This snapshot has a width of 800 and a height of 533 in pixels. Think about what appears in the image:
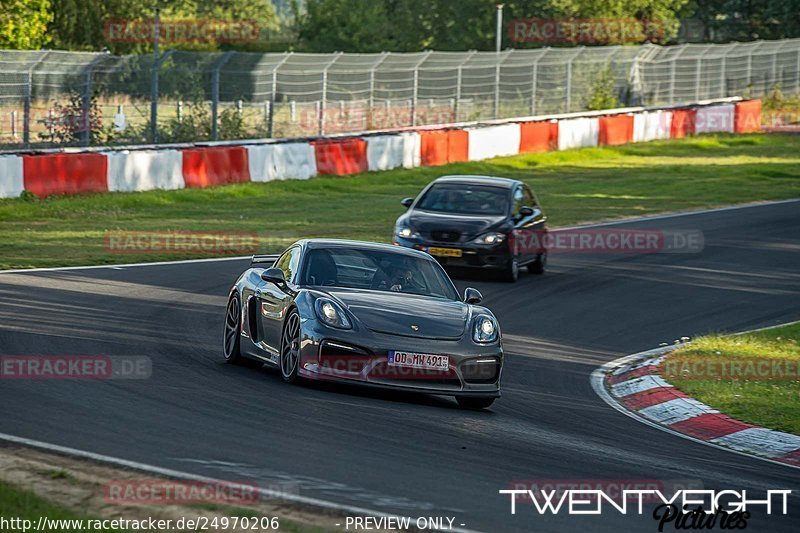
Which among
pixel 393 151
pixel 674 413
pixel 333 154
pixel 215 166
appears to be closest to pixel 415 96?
pixel 393 151

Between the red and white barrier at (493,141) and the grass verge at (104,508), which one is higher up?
the grass verge at (104,508)

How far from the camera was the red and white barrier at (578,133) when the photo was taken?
40344 millimetres

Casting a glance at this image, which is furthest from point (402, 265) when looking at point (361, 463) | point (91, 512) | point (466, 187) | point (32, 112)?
point (32, 112)

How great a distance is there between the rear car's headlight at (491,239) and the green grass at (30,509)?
13.2 metres

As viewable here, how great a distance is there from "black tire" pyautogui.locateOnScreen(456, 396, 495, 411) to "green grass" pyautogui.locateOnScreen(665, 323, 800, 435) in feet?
6.74

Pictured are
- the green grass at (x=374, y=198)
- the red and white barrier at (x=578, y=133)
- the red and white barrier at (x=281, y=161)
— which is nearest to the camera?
the green grass at (x=374, y=198)

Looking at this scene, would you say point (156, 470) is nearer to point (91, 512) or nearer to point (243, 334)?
point (91, 512)

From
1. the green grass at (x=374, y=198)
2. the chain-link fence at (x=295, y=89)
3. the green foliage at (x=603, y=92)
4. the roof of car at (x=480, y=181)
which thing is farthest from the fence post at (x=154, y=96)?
the green foliage at (x=603, y=92)

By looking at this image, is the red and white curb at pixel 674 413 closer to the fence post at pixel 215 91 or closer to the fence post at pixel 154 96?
the fence post at pixel 154 96

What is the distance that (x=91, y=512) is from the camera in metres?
6.41

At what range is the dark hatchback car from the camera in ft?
63.6

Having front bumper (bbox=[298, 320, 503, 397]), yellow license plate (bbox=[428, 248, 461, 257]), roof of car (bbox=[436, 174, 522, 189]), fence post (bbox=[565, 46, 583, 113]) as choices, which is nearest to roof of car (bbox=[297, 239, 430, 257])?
front bumper (bbox=[298, 320, 503, 397])

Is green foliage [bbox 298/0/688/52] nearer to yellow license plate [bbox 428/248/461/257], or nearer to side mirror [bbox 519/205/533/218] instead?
side mirror [bbox 519/205/533/218]

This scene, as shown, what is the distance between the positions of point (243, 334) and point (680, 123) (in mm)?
36205
